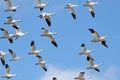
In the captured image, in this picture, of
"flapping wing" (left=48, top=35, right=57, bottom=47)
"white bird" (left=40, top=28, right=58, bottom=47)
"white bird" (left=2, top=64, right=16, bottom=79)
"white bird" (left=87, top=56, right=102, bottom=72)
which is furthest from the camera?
"white bird" (left=2, top=64, right=16, bottom=79)

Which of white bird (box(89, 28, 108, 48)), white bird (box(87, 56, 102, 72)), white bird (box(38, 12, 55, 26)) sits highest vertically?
white bird (box(38, 12, 55, 26))

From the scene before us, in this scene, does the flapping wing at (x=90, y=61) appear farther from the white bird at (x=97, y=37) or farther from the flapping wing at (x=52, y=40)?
the white bird at (x=97, y=37)

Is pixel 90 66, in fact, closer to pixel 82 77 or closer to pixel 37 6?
pixel 82 77

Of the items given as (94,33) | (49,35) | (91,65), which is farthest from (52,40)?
(94,33)

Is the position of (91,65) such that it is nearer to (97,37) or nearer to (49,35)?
(49,35)

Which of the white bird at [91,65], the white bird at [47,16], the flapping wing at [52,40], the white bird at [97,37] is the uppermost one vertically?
the white bird at [47,16]

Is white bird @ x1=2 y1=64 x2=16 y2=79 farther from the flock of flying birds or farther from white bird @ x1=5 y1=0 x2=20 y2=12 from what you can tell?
white bird @ x1=5 y1=0 x2=20 y2=12

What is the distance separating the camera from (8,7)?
95.2m

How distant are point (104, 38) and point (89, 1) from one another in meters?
5.20

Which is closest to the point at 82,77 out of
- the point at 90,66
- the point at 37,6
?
the point at 90,66

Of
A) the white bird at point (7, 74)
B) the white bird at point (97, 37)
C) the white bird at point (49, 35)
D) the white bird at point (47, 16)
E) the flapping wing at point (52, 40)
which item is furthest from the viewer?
the white bird at point (7, 74)

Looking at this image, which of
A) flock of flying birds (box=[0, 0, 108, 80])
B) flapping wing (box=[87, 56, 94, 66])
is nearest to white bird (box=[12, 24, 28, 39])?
flock of flying birds (box=[0, 0, 108, 80])

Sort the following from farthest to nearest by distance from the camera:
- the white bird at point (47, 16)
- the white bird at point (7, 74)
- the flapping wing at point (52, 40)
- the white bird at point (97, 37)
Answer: the white bird at point (7, 74), the flapping wing at point (52, 40), the white bird at point (47, 16), the white bird at point (97, 37)

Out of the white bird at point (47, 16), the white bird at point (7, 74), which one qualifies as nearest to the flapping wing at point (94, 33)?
the white bird at point (47, 16)
